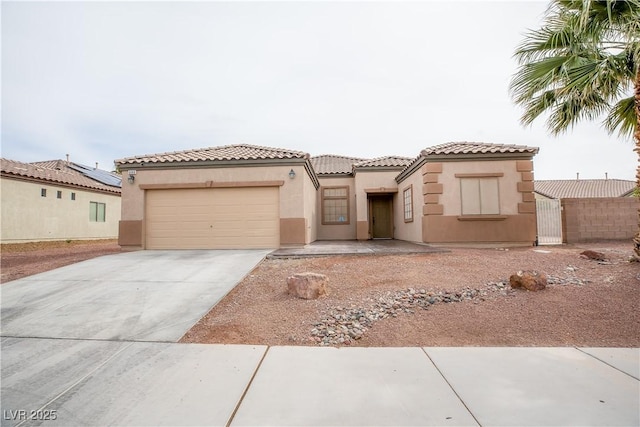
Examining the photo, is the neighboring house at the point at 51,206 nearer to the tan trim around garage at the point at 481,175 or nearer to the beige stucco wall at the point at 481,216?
the beige stucco wall at the point at 481,216

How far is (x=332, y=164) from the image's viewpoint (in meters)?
18.6

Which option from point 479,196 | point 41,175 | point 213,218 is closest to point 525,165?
point 479,196

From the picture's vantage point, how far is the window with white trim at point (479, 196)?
10398mm

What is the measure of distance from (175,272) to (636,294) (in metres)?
8.87

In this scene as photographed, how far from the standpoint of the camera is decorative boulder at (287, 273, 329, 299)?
5016 millimetres

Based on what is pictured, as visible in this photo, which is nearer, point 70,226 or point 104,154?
point 70,226

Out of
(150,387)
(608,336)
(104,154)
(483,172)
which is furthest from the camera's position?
(104,154)

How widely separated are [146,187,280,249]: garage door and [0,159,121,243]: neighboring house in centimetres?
881

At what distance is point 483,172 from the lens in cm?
1041

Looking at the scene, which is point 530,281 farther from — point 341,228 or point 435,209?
point 341,228

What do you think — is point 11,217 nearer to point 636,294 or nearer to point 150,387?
point 150,387

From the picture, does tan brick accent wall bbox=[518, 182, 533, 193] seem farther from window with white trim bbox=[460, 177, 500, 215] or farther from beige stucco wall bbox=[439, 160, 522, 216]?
window with white trim bbox=[460, 177, 500, 215]

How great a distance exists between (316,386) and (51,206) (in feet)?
64.7

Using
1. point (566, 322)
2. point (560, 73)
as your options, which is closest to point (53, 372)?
point (566, 322)
